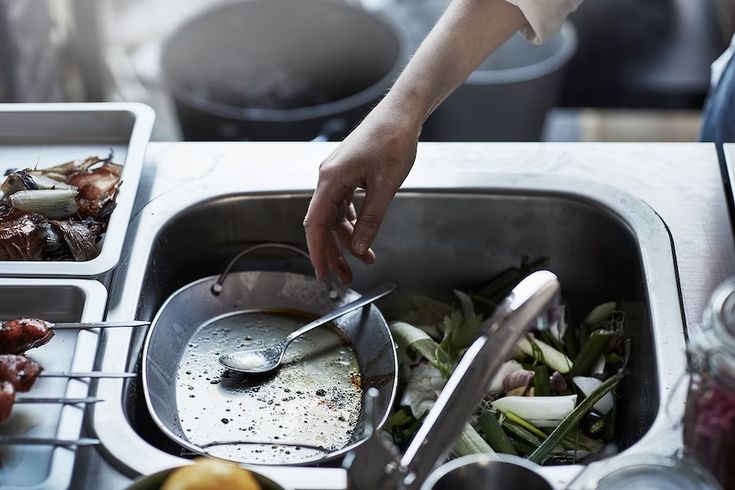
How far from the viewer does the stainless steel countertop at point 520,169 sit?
1.41m

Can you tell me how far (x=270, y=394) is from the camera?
4.17 feet

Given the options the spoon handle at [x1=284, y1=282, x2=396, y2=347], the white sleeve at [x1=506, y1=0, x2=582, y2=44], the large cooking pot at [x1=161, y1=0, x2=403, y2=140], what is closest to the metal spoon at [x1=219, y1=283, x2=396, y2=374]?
the spoon handle at [x1=284, y1=282, x2=396, y2=347]

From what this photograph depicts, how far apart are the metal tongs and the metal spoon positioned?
365 mm

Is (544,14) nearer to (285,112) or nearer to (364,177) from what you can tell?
(364,177)

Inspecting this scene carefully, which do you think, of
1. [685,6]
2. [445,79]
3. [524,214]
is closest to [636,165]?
[524,214]

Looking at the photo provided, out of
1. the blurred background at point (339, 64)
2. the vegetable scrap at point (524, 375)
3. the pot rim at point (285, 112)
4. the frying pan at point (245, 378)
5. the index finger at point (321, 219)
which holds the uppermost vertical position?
the index finger at point (321, 219)

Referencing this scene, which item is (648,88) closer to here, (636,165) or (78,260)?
(636,165)

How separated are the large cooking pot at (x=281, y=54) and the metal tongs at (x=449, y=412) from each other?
4.99 feet

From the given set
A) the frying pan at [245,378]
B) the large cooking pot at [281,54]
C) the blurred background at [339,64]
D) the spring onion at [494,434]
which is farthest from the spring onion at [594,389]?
the large cooking pot at [281,54]

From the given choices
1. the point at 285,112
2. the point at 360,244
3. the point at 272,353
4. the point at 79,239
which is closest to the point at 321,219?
the point at 360,244

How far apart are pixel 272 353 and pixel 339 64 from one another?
1.48 metres

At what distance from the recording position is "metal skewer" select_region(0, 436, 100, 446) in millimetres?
1030

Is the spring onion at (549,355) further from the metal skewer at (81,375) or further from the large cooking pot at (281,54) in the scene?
the large cooking pot at (281,54)

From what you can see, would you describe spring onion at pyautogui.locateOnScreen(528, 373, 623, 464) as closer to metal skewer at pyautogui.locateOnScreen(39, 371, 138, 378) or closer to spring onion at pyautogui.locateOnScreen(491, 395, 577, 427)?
spring onion at pyautogui.locateOnScreen(491, 395, 577, 427)
